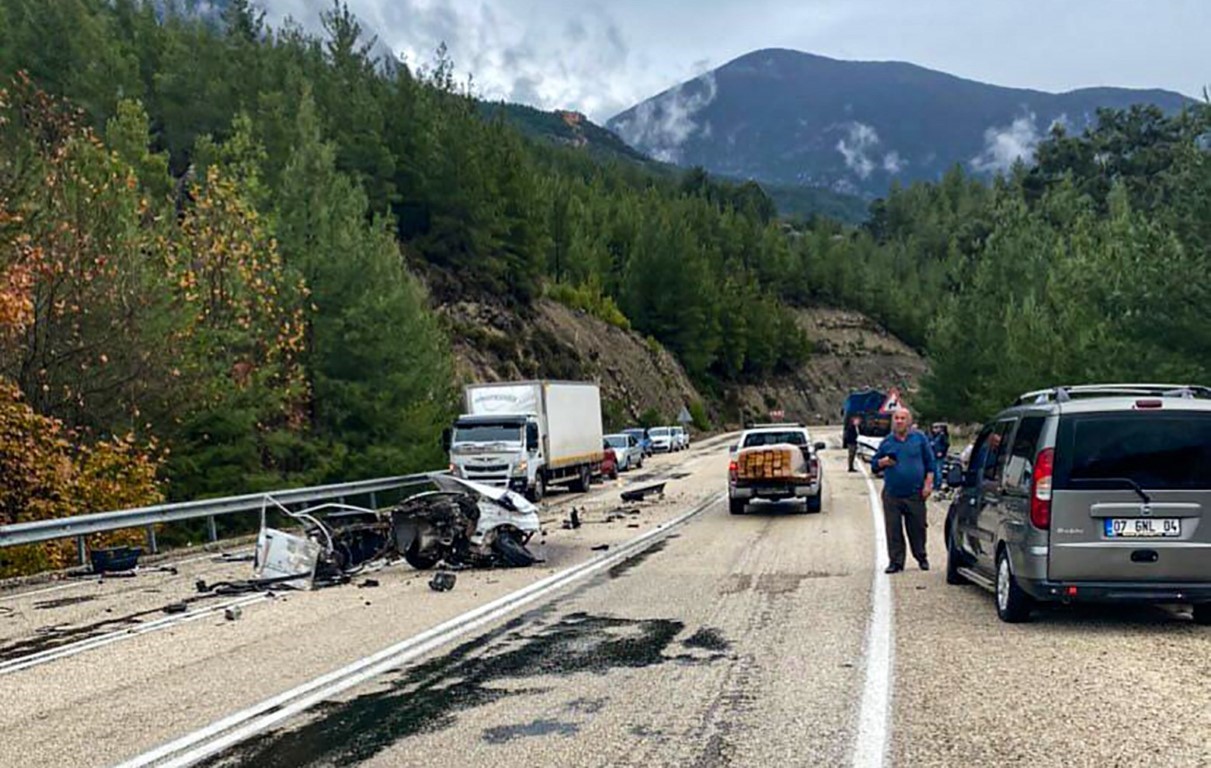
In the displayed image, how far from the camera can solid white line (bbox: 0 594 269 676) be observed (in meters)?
8.88

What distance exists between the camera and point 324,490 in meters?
21.0

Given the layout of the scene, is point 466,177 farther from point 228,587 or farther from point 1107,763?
point 1107,763

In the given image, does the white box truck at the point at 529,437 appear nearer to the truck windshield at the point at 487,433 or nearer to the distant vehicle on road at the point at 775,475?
the truck windshield at the point at 487,433

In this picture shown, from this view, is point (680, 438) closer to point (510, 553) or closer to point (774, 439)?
point (774, 439)

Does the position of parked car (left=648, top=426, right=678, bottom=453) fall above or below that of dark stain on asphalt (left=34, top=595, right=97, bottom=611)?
below

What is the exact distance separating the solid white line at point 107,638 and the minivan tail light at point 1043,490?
8.27m

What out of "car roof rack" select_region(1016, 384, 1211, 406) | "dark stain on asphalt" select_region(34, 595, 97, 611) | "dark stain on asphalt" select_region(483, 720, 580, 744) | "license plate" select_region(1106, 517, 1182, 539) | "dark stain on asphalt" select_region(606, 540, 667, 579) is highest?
"car roof rack" select_region(1016, 384, 1211, 406)

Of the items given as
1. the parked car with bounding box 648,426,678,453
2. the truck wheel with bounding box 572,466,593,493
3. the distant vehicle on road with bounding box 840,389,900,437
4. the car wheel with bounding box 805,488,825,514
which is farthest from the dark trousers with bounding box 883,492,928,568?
the parked car with bounding box 648,426,678,453

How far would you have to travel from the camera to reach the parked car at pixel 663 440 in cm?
6036

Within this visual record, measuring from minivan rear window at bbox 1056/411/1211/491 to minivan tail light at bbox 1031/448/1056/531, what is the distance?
7 cm

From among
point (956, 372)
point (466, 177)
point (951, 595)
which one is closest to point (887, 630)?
point (951, 595)

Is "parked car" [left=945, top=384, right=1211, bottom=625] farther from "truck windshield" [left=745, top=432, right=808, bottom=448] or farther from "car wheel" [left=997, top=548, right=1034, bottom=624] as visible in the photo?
"truck windshield" [left=745, top=432, right=808, bottom=448]

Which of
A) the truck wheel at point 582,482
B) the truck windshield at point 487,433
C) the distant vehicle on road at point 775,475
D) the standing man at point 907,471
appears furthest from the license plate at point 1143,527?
the truck wheel at point 582,482

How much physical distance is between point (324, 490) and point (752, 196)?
180 m
